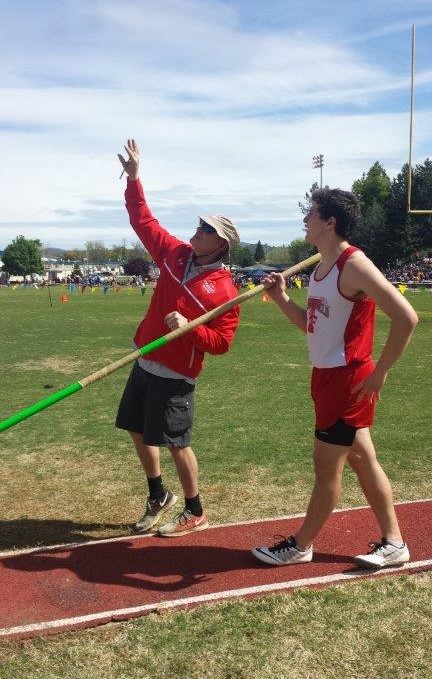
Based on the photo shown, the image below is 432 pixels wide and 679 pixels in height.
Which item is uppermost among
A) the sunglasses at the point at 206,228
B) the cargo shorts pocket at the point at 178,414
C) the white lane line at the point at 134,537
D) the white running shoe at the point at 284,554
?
the sunglasses at the point at 206,228

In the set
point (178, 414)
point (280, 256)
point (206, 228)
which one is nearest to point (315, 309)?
point (206, 228)

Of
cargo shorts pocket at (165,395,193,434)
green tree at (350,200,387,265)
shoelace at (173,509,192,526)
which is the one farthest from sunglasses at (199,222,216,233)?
green tree at (350,200,387,265)

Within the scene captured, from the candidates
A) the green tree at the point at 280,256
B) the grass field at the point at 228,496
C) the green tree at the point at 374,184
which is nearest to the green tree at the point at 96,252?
the green tree at the point at 280,256

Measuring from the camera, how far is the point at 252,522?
180 inches

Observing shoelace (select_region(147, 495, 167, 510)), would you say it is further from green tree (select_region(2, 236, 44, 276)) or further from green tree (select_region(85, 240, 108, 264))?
green tree (select_region(85, 240, 108, 264))

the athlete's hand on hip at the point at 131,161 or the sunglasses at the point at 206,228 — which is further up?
the athlete's hand on hip at the point at 131,161

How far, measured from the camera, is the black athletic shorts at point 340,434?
362 cm

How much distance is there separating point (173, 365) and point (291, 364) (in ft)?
26.4

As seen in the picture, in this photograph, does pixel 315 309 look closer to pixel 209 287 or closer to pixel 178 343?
pixel 209 287

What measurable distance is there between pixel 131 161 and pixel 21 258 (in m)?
118

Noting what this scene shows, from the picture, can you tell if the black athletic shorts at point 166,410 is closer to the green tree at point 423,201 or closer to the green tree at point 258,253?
the green tree at point 423,201

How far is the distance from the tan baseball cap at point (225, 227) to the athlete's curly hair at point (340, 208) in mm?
717

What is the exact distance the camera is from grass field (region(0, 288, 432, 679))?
116 inches

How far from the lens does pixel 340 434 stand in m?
3.63
